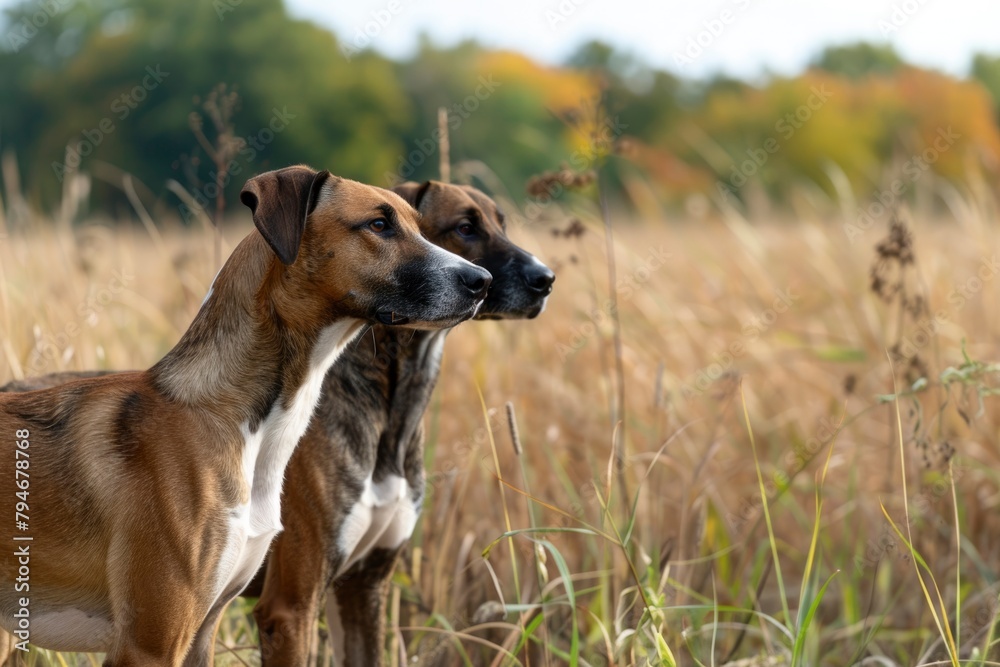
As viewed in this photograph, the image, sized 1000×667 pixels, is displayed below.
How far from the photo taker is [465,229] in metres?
4.73

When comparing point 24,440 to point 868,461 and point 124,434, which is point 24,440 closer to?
point 124,434

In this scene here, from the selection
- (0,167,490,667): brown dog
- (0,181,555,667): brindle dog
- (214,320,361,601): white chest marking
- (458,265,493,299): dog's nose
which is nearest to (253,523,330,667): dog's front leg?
(0,181,555,667): brindle dog

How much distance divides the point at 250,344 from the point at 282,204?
43 centimetres

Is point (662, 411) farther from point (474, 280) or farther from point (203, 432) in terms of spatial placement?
point (203, 432)

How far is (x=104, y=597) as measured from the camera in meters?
3.08

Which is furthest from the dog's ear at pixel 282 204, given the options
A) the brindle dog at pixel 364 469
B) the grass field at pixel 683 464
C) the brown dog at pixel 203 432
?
the grass field at pixel 683 464

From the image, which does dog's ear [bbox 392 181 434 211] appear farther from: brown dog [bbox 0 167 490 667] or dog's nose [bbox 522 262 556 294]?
brown dog [bbox 0 167 490 667]

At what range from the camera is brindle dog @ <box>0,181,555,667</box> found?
399 cm

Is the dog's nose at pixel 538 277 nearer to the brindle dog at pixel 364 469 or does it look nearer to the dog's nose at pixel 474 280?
the brindle dog at pixel 364 469

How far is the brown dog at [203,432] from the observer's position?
3.01 m

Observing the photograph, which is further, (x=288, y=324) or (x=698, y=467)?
(x=698, y=467)

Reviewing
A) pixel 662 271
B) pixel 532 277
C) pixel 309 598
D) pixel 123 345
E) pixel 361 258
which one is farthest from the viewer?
pixel 662 271

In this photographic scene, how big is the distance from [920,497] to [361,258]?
423cm

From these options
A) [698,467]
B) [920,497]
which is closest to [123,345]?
[698,467]
